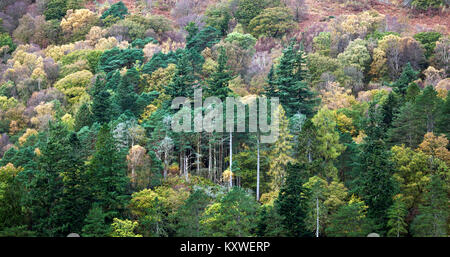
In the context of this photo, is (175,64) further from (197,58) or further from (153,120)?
(153,120)

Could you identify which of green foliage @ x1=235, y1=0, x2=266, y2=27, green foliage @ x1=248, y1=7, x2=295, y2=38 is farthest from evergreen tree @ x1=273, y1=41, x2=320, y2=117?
green foliage @ x1=235, y1=0, x2=266, y2=27

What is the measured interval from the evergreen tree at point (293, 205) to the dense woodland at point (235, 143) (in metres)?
0.10

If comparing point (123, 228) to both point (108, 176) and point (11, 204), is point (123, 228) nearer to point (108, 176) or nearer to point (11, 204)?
point (108, 176)

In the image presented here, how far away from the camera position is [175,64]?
69438mm

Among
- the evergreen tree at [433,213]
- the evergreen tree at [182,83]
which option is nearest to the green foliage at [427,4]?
the evergreen tree at [182,83]

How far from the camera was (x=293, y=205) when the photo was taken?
1805 inches

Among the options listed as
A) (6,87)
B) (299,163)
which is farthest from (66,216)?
(6,87)

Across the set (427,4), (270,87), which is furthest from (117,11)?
(427,4)

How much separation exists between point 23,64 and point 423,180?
5529 cm

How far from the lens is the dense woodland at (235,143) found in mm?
45906

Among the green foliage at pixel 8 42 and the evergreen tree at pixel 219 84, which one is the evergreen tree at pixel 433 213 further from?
the green foliage at pixel 8 42

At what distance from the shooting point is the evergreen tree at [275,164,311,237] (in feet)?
149

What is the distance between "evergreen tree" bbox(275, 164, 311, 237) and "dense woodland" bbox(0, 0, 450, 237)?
10 centimetres

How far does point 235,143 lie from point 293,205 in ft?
34.9
